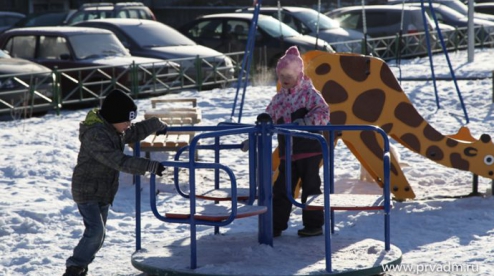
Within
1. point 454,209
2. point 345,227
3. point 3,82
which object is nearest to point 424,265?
point 345,227

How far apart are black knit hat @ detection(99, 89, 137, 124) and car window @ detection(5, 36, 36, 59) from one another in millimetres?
10317

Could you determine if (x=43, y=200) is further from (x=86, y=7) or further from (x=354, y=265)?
(x=86, y=7)

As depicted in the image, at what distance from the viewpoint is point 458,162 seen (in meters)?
9.23

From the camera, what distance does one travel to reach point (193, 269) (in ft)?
21.1

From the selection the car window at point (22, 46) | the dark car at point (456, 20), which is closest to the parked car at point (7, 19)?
the car window at point (22, 46)

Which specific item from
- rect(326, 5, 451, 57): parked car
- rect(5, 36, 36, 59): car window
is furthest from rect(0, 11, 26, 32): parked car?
rect(5, 36, 36, 59): car window

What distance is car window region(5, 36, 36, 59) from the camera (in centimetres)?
1656

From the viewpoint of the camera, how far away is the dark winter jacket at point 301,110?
287 inches

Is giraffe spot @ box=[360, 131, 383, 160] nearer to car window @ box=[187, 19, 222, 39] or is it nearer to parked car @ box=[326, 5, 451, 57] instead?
car window @ box=[187, 19, 222, 39]

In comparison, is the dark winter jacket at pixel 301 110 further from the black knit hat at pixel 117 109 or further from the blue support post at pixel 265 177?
the black knit hat at pixel 117 109

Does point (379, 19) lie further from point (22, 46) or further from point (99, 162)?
point (99, 162)

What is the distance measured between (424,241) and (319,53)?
215 centimetres

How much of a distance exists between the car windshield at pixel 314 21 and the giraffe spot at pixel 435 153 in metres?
12.4

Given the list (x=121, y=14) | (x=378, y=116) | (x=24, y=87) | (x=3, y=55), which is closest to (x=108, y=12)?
(x=121, y=14)
